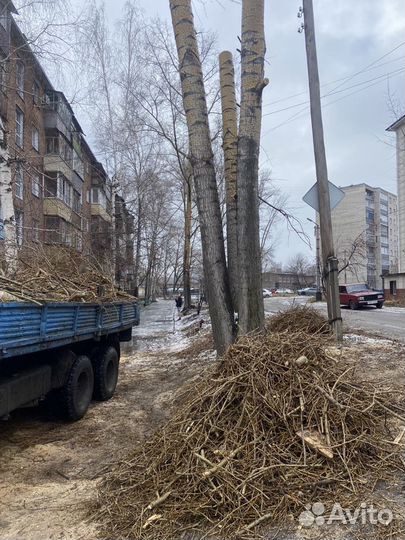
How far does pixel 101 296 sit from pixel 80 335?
1.33 m

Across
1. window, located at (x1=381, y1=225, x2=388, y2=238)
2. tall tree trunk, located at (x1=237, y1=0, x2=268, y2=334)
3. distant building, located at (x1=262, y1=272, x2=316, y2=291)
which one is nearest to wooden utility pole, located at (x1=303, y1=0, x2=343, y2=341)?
tall tree trunk, located at (x1=237, y1=0, x2=268, y2=334)

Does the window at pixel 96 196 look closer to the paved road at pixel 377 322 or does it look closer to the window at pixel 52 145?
the window at pixel 52 145

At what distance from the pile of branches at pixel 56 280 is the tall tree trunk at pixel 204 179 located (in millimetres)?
1833

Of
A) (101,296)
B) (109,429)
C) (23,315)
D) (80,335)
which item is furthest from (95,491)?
(101,296)

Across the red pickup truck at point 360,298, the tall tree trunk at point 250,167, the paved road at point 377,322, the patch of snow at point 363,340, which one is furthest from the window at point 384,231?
the tall tree trunk at point 250,167

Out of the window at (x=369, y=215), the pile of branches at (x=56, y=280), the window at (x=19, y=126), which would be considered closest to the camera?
the pile of branches at (x=56, y=280)

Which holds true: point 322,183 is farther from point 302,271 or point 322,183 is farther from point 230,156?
point 302,271

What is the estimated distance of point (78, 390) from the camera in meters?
6.76

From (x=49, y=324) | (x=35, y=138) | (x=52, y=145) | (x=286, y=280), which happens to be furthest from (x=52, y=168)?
(x=286, y=280)

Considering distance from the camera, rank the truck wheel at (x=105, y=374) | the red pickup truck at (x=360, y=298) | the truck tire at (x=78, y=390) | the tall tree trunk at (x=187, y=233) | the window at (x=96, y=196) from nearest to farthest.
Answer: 1. the truck tire at (x=78, y=390)
2. the truck wheel at (x=105, y=374)
3. the red pickup truck at (x=360, y=298)
4. the tall tree trunk at (x=187, y=233)
5. the window at (x=96, y=196)

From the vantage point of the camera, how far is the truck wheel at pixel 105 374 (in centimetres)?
767

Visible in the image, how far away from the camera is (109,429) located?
20.5 ft

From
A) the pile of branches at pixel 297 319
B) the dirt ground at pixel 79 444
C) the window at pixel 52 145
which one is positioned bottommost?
the dirt ground at pixel 79 444

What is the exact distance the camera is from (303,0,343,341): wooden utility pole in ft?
30.7
